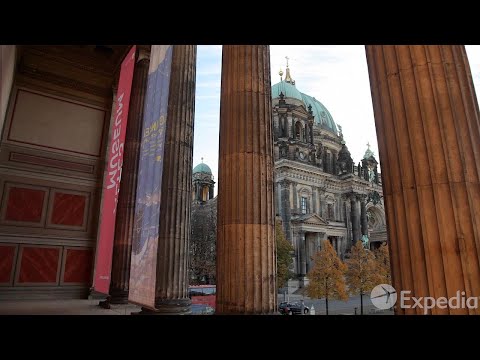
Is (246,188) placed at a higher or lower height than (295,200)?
lower

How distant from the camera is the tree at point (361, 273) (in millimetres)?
37500

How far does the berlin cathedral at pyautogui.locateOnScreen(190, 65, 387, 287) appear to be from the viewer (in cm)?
4697

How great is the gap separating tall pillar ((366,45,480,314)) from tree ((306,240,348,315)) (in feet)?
112

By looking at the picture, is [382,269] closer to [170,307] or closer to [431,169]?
[170,307]

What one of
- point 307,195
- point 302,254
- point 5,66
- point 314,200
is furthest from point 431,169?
point 314,200

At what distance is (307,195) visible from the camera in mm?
51781

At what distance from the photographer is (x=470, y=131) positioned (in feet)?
12.3

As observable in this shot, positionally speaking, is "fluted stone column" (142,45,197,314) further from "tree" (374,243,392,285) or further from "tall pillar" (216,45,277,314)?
"tree" (374,243,392,285)

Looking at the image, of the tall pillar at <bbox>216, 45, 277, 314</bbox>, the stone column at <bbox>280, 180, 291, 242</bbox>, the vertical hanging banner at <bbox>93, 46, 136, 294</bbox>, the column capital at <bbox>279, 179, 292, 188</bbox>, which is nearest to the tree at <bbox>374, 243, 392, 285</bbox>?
the stone column at <bbox>280, 180, 291, 242</bbox>

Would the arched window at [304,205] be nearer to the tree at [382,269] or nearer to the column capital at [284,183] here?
the column capital at [284,183]

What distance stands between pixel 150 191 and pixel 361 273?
114 ft
